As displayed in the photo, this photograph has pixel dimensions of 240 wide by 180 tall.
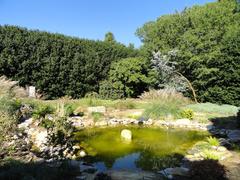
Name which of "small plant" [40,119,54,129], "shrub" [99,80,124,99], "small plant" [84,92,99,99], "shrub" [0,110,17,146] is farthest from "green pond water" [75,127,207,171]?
"shrub" [99,80,124,99]

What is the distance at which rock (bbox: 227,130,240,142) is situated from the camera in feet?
28.8

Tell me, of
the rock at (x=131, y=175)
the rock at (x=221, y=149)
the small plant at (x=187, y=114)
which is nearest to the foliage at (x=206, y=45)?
the small plant at (x=187, y=114)

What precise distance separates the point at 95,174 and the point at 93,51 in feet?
38.7

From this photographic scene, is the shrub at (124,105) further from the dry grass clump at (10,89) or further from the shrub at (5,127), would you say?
the shrub at (5,127)

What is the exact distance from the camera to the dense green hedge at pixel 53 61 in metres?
13.5

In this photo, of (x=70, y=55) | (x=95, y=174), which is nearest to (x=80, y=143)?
(x=95, y=174)

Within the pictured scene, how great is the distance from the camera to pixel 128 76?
16.4 m

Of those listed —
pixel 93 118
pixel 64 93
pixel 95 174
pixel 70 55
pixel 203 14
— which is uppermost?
pixel 203 14

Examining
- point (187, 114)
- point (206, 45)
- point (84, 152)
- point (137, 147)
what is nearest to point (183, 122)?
point (187, 114)

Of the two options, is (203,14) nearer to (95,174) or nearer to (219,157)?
(219,157)

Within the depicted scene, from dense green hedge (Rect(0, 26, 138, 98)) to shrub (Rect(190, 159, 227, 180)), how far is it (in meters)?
9.82

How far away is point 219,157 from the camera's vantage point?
7.03 m

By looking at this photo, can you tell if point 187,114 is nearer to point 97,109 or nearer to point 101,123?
point 101,123

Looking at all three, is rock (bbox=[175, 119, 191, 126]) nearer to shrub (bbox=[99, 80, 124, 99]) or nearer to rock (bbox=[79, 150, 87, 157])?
rock (bbox=[79, 150, 87, 157])
